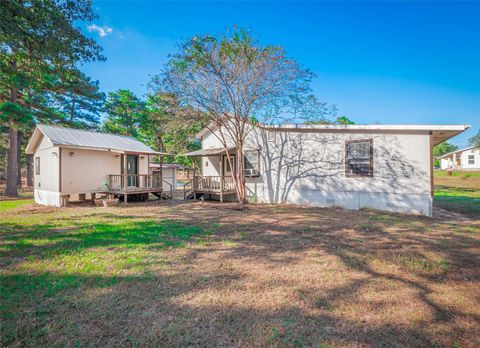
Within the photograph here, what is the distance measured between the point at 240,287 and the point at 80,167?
495 inches

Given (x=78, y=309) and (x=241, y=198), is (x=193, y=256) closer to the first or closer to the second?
(x=78, y=309)

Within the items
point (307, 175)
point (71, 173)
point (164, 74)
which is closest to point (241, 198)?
point (307, 175)

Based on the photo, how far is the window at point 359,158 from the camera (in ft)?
32.1

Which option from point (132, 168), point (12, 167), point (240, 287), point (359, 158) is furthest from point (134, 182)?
point (240, 287)

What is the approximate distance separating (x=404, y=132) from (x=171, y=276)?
9.81 meters

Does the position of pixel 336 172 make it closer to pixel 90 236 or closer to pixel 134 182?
pixel 90 236

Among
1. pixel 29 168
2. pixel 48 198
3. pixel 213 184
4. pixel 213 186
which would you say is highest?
pixel 29 168

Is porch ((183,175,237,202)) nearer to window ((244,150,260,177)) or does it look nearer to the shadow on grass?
window ((244,150,260,177))

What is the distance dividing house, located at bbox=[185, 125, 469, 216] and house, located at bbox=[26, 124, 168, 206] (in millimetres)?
3785

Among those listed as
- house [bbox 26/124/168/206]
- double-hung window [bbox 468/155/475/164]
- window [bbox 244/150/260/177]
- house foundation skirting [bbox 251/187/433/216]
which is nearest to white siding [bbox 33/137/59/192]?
house [bbox 26/124/168/206]

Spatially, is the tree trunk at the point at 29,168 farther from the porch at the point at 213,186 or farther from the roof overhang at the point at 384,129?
the roof overhang at the point at 384,129

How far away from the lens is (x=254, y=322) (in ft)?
8.32

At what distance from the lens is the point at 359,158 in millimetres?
10008

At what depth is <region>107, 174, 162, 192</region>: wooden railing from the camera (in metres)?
12.8
